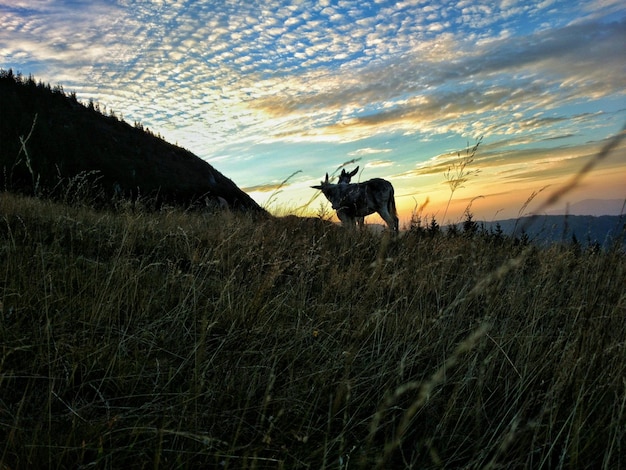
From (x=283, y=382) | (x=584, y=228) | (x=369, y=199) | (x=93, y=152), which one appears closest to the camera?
(x=283, y=382)

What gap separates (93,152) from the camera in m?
13.1

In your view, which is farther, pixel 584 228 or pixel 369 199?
pixel 369 199

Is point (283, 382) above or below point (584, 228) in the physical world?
below

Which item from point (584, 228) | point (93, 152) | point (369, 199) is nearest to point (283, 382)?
point (584, 228)

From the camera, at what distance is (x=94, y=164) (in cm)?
1271

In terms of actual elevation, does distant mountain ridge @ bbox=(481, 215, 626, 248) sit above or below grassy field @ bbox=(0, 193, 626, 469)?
above

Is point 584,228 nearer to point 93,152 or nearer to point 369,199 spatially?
point 369,199

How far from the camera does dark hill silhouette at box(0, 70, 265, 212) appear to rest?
11720mm

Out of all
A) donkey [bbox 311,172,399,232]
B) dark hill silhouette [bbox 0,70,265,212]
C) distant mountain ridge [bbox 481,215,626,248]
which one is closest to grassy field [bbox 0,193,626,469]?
distant mountain ridge [bbox 481,215,626,248]

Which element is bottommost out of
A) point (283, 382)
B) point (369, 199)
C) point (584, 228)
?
point (283, 382)

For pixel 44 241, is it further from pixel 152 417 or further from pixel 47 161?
pixel 47 161

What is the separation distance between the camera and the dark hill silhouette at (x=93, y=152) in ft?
38.4

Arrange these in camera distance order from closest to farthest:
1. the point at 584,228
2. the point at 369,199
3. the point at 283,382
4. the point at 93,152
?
the point at 283,382 < the point at 584,228 < the point at 369,199 < the point at 93,152

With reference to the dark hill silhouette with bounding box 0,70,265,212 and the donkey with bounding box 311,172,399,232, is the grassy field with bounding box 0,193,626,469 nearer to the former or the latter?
the donkey with bounding box 311,172,399,232
